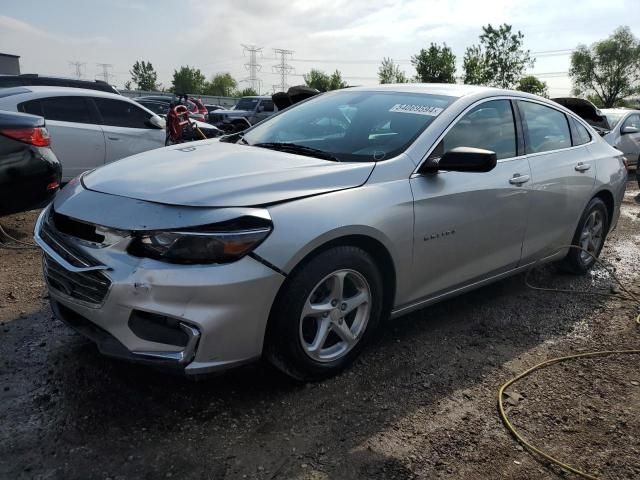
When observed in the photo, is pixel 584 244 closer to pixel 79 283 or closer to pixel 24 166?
pixel 79 283

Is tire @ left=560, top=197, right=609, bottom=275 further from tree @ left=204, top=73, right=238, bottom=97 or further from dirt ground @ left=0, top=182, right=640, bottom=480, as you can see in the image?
tree @ left=204, top=73, right=238, bottom=97

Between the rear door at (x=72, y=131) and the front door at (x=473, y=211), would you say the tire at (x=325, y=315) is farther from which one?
the rear door at (x=72, y=131)

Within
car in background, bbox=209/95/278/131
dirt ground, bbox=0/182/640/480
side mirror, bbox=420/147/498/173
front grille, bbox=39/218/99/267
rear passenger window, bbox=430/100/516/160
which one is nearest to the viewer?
dirt ground, bbox=0/182/640/480

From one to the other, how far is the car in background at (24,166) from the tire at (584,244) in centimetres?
465

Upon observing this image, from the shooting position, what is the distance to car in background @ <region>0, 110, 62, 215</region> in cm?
482

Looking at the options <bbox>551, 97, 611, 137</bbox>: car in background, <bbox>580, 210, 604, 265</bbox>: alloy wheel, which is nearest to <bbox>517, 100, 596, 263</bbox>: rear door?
<bbox>580, 210, 604, 265</bbox>: alloy wheel

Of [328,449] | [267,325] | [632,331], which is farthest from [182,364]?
A: [632,331]

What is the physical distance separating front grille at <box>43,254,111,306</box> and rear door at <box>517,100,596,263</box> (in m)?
2.91

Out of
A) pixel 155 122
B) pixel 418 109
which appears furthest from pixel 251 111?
pixel 418 109

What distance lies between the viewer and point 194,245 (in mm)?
2475

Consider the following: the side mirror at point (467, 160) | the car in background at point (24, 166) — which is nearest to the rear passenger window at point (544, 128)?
the side mirror at point (467, 160)

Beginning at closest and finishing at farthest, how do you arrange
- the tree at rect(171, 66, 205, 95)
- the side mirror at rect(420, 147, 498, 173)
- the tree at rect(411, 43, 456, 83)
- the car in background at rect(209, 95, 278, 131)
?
the side mirror at rect(420, 147, 498, 173)
the car in background at rect(209, 95, 278, 131)
the tree at rect(411, 43, 456, 83)
the tree at rect(171, 66, 205, 95)

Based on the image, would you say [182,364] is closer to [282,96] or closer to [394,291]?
[394,291]

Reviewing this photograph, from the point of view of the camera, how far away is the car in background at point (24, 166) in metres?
4.82
